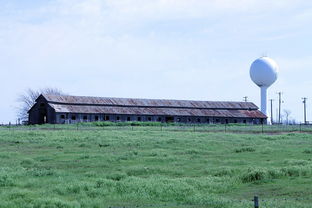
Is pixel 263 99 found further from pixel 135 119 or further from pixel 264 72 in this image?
pixel 135 119

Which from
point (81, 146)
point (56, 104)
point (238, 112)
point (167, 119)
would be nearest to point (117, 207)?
point (81, 146)

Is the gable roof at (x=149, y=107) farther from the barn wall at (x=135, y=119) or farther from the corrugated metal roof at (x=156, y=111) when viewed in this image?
the barn wall at (x=135, y=119)

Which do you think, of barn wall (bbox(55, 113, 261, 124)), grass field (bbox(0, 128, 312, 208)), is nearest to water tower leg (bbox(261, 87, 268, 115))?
barn wall (bbox(55, 113, 261, 124))

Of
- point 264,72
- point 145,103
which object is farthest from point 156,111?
point 264,72

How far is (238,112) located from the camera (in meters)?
82.9

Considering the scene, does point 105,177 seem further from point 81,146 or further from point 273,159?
point 81,146

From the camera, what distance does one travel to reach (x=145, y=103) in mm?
78812

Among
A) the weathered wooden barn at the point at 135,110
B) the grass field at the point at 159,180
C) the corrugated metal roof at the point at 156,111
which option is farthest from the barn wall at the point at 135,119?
the grass field at the point at 159,180

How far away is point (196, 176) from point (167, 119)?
59298 millimetres

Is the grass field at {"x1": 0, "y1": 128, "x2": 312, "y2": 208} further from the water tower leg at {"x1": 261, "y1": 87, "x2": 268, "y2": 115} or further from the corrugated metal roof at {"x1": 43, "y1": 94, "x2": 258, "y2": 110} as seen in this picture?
the water tower leg at {"x1": 261, "y1": 87, "x2": 268, "y2": 115}

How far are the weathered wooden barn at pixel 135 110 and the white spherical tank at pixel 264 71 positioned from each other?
21.5 feet

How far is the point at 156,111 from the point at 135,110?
11.5 ft

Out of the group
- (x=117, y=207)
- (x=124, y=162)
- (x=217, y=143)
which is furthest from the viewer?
(x=217, y=143)

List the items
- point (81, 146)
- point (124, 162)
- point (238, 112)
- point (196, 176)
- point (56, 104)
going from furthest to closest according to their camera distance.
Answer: point (238, 112) < point (56, 104) < point (81, 146) < point (124, 162) < point (196, 176)
